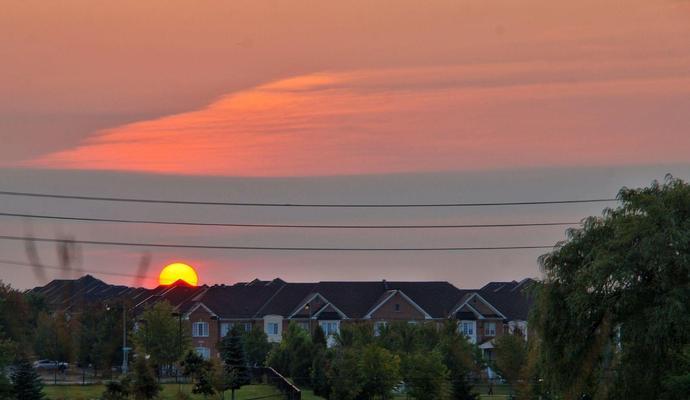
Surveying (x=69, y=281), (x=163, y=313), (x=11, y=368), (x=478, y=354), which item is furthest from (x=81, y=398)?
(x=478, y=354)

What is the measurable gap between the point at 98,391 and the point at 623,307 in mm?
24612

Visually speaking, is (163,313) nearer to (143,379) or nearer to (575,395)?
(575,395)

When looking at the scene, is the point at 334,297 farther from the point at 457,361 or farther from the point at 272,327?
the point at 457,361

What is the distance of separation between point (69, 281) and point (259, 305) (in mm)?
97517

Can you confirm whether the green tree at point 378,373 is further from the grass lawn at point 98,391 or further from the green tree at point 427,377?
the grass lawn at point 98,391

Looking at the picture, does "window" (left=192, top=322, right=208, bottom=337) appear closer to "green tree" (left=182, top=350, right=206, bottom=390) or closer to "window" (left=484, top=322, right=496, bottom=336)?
"window" (left=484, top=322, right=496, bottom=336)

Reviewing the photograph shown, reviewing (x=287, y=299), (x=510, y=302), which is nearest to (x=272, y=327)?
(x=287, y=299)

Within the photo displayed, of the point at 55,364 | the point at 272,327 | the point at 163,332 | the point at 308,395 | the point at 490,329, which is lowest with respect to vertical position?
the point at 308,395

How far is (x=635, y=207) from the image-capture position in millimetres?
37750

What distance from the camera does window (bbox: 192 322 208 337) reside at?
320 ft

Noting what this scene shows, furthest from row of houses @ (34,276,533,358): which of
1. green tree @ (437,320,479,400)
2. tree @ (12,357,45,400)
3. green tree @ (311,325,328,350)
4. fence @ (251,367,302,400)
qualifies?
tree @ (12,357,45,400)

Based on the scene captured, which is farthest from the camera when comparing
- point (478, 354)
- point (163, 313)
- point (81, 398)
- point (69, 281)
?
point (478, 354)

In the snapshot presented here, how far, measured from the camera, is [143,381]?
21.9 m

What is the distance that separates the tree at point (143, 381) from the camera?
72.0 feet
